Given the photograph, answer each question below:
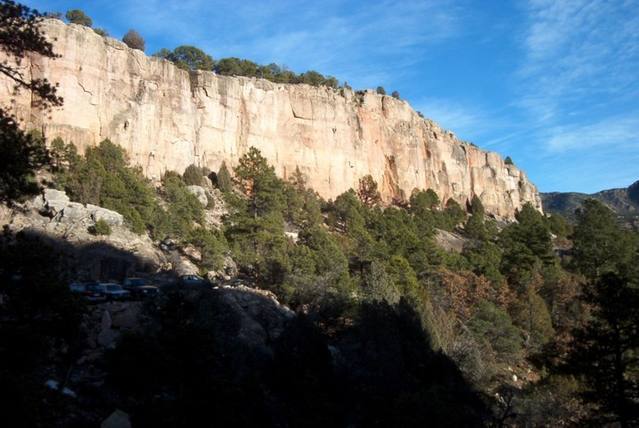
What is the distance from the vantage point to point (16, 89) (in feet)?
36.3

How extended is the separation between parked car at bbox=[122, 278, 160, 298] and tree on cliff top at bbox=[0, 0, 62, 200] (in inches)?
535

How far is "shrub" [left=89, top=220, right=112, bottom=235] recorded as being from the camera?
36219 millimetres

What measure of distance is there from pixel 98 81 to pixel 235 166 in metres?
17.7

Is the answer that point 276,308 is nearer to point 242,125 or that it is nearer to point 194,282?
point 194,282

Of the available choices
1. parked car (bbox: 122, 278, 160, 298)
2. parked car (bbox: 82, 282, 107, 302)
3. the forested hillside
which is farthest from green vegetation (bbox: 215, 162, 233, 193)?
parked car (bbox: 82, 282, 107, 302)

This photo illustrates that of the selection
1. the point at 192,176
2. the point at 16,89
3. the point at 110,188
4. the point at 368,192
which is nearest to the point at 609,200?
the point at 368,192

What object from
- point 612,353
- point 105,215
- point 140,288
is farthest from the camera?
point 105,215

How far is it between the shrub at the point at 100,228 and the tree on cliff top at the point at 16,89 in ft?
86.1

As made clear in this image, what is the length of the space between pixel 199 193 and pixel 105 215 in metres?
15.7

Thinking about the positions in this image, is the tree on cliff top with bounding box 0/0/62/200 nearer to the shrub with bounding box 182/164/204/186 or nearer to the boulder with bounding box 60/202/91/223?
the boulder with bounding box 60/202/91/223

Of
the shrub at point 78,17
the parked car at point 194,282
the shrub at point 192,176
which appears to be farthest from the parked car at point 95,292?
the shrub at point 78,17

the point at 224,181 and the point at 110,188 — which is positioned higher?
the point at 224,181

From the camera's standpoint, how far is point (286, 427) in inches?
650

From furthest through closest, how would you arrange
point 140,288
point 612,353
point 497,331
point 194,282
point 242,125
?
point 242,125
point 497,331
point 194,282
point 140,288
point 612,353
